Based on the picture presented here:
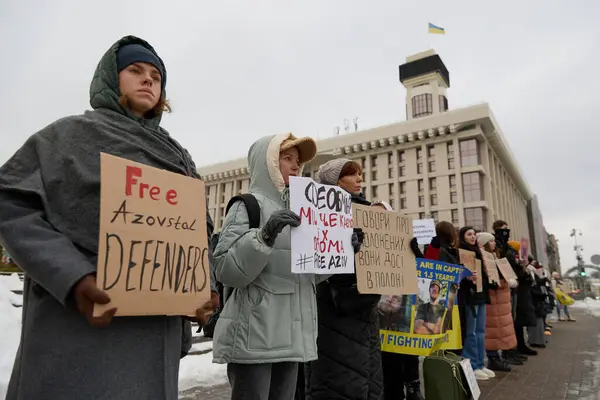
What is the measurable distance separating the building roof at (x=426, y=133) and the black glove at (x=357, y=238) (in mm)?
43571

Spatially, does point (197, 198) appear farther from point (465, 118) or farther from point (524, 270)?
point (465, 118)

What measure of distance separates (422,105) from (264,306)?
2486 inches

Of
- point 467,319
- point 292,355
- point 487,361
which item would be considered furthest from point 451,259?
point 292,355

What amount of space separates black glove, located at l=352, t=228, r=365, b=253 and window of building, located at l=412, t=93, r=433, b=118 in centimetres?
6089

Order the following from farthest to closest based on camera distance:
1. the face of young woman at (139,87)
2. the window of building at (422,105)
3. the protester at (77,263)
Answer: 1. the window of building at (422,105)
2. the face of young woman at (139,87)
3. the protester at (77,263)

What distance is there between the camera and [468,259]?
5.17 m

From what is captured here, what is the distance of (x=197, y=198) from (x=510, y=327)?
6186 mm

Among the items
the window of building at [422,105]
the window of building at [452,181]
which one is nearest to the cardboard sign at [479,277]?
the window of building at [452,181]

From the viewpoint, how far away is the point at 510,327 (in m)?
6.19

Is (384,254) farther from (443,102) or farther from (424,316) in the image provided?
(443,102)

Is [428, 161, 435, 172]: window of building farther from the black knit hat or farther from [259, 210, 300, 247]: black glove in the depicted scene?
the black knit hat

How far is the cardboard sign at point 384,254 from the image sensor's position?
9.03ft

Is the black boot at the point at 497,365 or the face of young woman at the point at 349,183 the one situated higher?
the face of young woman at the point at 349,183

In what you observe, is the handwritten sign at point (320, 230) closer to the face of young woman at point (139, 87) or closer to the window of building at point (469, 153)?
the face of young woman at point (139, 87)
